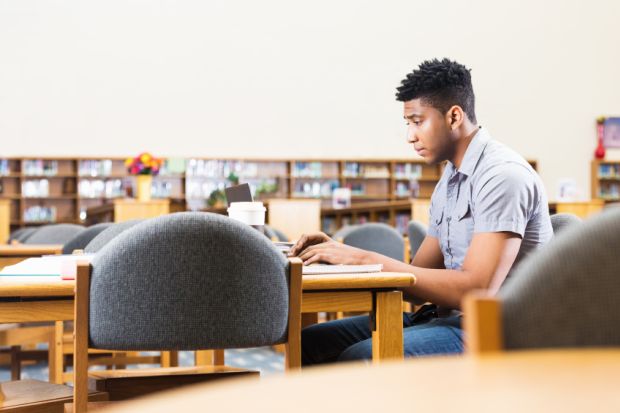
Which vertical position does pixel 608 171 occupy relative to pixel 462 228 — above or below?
above

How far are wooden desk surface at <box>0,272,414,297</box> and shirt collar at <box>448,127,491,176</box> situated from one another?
521 mm

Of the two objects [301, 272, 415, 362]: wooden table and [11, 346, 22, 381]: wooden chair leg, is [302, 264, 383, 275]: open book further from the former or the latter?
[11, 346, 22, 381]: wooden chair leg

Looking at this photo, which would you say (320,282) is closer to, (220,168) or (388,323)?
(388,323)

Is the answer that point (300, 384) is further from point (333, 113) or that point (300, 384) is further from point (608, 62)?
point (608, 62)

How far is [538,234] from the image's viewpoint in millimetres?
2133

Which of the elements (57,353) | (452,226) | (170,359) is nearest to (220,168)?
(57,353)

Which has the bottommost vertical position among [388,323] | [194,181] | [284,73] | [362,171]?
[388,323]

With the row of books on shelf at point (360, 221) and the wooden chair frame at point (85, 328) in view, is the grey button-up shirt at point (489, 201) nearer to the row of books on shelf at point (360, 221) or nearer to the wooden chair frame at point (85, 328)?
the wooden chair frame at point (85, 328)

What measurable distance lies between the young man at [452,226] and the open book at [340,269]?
0.11 m

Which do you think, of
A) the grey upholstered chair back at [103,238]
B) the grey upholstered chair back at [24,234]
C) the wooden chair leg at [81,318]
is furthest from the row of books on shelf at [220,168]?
the wooden chair leg at [81,318]

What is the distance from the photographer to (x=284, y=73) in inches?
483

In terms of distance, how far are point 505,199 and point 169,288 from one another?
881mm

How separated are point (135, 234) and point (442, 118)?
1.08 metres

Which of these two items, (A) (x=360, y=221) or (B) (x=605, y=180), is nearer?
(A) (x=360, y=221)
